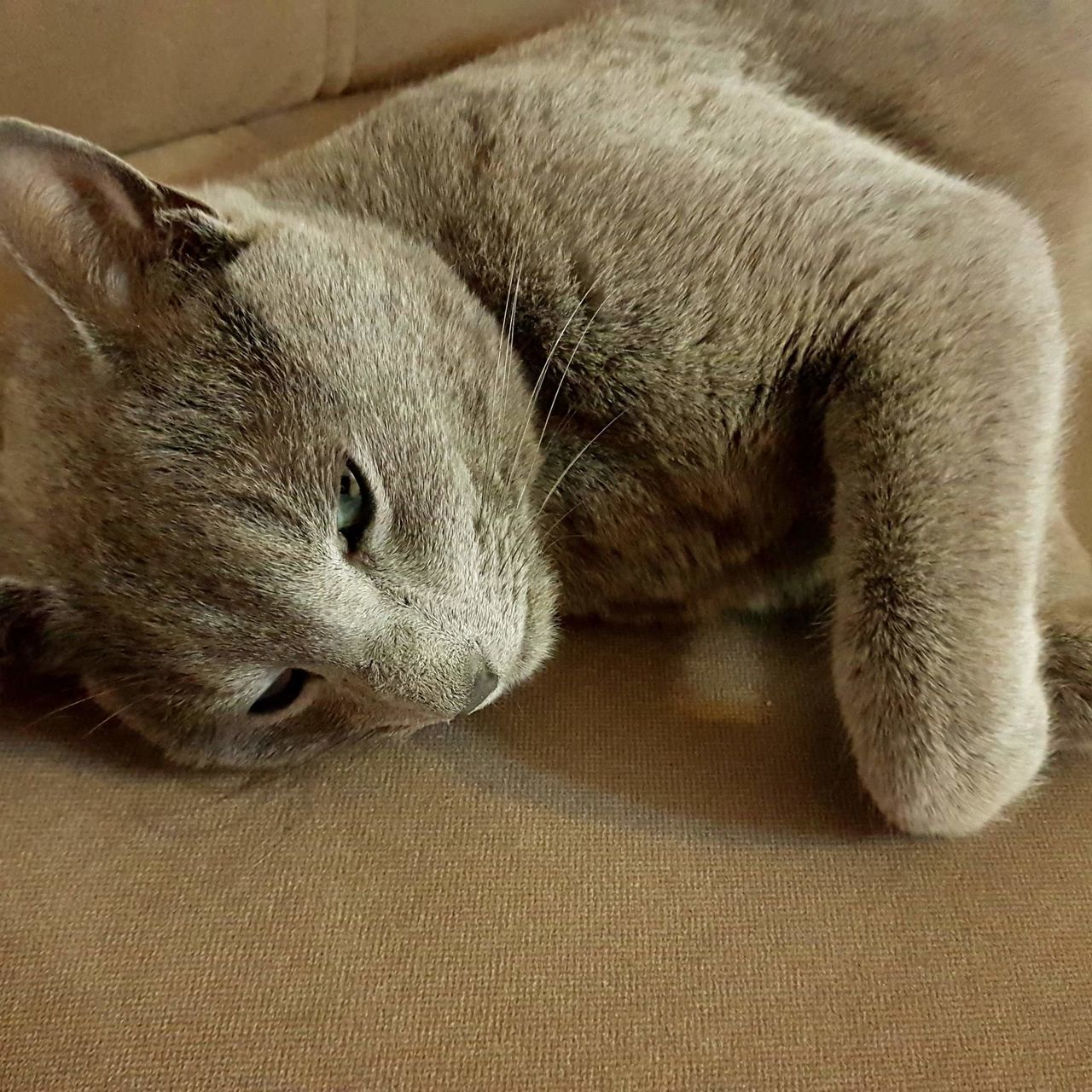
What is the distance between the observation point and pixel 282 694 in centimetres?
97

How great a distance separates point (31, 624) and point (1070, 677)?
100 cm

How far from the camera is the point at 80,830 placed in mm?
938

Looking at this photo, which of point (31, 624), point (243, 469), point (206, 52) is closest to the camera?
point (243, 469)

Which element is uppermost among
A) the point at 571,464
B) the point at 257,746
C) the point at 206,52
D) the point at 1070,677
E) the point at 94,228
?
the point at 206,52

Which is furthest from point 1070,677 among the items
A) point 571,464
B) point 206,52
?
point 206,52

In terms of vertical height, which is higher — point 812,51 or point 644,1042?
point 812,51

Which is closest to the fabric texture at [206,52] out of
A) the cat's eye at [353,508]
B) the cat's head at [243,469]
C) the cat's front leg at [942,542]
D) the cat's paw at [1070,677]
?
the cat's head at [243,469]

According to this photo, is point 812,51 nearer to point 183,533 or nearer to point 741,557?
point 741,557

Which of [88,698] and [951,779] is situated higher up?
[88,698]

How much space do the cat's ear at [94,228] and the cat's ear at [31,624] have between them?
244 millimetres

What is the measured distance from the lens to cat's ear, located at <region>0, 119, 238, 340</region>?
80 centimetres

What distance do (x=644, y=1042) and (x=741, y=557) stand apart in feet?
1.56

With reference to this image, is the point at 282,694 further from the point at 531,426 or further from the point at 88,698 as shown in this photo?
the point at 531,426

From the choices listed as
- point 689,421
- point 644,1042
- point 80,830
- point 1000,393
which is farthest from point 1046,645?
point 80,830
